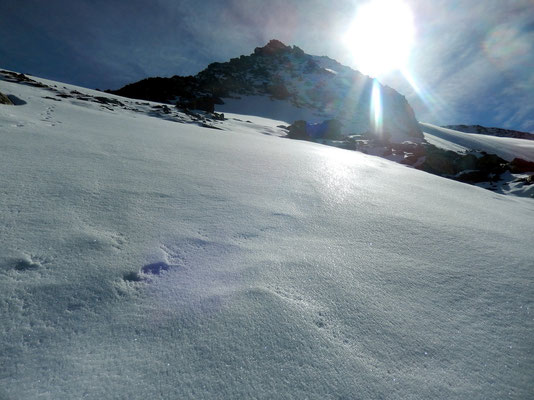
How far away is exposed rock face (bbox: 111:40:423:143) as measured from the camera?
113 ft

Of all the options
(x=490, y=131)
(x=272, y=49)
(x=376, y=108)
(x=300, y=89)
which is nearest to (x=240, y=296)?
(x=376, y=108)

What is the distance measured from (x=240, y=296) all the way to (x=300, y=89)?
4710 cm

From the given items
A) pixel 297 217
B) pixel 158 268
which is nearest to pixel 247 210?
pixel 297 217

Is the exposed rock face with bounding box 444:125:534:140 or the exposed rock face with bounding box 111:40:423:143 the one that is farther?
the exposed rock face with bounding box 444:125:534:140

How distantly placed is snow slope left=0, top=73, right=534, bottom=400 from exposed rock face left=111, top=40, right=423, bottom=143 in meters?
28.5

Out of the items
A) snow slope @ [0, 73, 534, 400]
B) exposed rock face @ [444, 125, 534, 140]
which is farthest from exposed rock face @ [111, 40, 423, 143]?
exposed rock face @ [444, 125, 534, 140]

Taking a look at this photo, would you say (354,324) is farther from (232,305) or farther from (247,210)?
(247,210)

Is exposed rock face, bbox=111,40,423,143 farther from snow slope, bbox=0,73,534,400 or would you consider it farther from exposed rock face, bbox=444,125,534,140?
exposed rock face, bbox=444,125,534,140

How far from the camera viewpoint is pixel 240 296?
1146 millimetres

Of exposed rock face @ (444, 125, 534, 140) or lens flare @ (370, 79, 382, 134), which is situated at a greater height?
exposed rock face @ (444, 125, 534, 140)

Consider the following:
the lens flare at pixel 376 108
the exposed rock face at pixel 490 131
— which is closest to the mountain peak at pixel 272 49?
the lens flare at pixel 376 108

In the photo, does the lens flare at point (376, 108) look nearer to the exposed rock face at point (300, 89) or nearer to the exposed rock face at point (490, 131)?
the exposed rock face at point (300, 89)

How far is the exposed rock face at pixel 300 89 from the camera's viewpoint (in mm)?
34469

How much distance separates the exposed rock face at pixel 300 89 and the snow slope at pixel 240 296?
93.4ft
